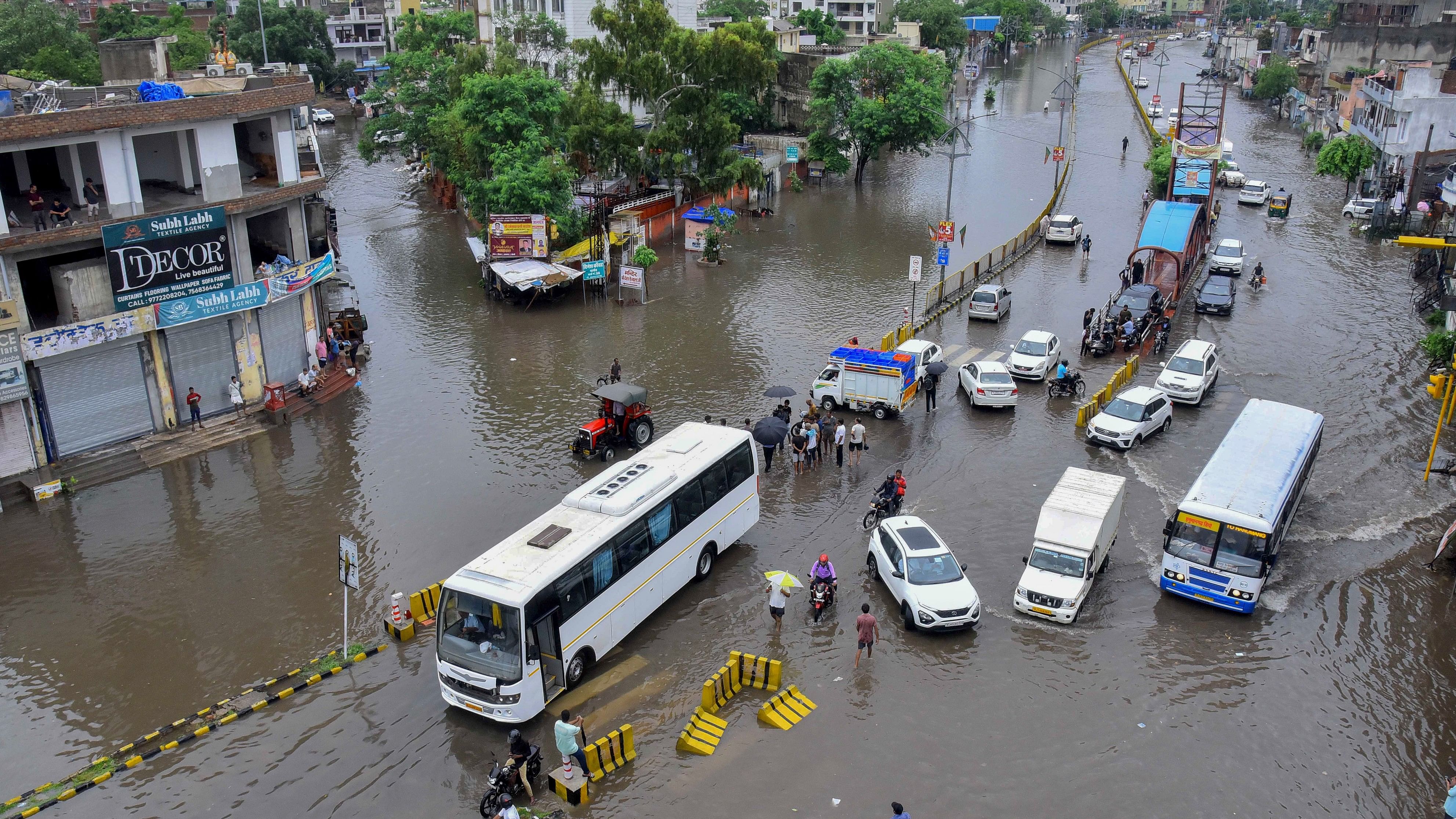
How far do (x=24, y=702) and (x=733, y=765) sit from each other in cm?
1216

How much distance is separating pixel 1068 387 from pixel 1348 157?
4021 centimetres

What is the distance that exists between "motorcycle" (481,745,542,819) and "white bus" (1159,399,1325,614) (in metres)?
12.7

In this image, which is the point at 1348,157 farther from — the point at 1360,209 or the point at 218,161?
the point at 218,161

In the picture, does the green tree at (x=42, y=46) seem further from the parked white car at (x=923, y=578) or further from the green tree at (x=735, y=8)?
the green tree at (x=735, y=8)

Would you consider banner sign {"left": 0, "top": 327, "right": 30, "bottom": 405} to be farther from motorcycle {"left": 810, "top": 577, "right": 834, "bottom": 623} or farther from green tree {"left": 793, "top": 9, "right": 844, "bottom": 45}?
green tree {"left": 793, "top": 9, "right": 844, "bottom": 45}

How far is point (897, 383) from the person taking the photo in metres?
29.2

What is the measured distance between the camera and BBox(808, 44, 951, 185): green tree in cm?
6212

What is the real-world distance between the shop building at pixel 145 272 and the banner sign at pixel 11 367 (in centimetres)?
3

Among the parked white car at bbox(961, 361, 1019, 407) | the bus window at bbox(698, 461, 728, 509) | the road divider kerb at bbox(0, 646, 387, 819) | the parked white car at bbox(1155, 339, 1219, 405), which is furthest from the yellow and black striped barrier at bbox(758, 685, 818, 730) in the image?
the parked white car at bbox(1155, 339, 1219, 405)

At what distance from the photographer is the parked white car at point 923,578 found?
19.1 metres

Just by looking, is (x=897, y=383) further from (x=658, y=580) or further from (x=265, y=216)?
(x=265, y=216)

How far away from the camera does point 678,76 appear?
5091 centimetres

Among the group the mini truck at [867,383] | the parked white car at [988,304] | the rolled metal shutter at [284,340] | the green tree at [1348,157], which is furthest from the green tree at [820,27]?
the rolled metal shutter at [284,340]

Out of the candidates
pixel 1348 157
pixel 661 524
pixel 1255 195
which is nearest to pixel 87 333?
pixel 661 524
